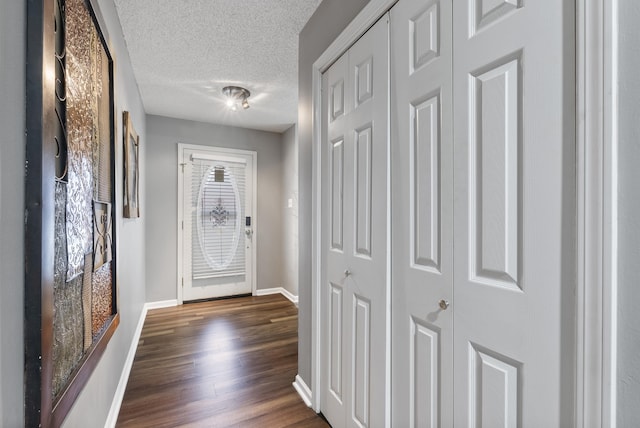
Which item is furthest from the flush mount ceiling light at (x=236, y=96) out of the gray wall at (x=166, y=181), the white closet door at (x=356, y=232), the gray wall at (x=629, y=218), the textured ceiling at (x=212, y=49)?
the gray wall at (x=629, y=218)

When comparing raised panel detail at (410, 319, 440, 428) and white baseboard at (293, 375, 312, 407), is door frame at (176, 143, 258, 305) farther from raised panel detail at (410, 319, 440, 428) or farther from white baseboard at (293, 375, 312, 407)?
raised panel detail at (410, 319, 440, 428)

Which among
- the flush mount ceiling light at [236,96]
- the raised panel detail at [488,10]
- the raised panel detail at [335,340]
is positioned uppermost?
the flush mount ceiling light at [236,96]

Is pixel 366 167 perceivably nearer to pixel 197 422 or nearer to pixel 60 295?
pixel 60 295

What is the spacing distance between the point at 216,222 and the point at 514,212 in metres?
3.82

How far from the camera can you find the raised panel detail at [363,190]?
4.36 ft

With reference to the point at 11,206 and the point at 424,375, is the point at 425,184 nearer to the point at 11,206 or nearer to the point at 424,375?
the point at 424,375

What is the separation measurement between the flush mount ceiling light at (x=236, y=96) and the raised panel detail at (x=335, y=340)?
225 centimetres

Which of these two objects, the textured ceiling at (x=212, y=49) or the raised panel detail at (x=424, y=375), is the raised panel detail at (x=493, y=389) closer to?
the raised panel detail at (x=424, y=375)

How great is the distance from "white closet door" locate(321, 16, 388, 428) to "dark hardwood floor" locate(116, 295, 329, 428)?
1.47ft

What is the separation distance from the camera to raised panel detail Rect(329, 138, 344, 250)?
1551mm

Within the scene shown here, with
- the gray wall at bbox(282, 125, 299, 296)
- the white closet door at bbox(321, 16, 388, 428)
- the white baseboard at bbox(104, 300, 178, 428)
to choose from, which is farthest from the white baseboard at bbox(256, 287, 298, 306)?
the white closet door at bbox(321, 16, 388, 428)

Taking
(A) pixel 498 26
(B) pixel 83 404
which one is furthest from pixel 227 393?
(A) pixel 498 26

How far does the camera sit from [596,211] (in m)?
0.60

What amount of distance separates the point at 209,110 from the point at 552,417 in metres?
3.80
